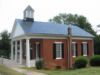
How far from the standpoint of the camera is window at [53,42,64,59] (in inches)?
1373

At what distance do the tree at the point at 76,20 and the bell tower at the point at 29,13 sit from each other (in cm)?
2750

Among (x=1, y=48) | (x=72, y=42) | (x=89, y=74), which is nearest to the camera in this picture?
(x=89, y=74)

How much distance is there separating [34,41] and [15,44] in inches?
158

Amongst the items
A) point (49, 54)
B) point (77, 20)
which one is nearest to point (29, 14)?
point (49, 54)

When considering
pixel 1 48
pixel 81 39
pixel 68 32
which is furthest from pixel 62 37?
pixel 1 48

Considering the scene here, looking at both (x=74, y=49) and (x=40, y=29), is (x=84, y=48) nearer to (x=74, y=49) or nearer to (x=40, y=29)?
(x=74, y=49)

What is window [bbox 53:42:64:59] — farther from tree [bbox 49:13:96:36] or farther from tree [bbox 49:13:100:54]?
tree [bbox 49:13:96:36]

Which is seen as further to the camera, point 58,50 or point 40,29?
point 58,50

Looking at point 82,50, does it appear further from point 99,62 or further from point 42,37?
point 99,62

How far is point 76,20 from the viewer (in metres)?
70.0

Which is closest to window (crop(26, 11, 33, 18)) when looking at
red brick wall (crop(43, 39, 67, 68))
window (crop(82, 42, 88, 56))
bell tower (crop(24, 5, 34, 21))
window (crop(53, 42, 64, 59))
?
bell tower (crop(24, 5, 34, 21))

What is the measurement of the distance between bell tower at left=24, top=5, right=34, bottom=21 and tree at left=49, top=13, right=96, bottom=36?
27503mm

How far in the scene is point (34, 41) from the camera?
3525 centimetres

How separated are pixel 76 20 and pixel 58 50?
116 feet
